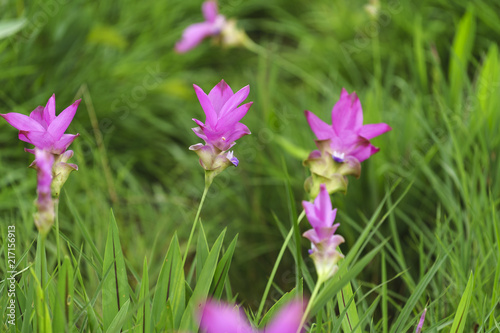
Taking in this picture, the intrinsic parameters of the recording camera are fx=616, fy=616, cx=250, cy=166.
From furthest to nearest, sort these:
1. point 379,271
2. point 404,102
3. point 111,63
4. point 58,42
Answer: point 111,63
point 58,42
point 404,102
point 379,271

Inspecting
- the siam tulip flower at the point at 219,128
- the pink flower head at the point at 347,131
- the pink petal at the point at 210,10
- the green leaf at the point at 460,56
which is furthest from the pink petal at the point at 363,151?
the pink petal at the point at 210,10

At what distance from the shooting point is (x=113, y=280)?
64 centimetres

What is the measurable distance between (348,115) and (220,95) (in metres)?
0.13

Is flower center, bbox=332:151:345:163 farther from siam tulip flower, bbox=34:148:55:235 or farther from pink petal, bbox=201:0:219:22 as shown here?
pink petal, bbox=201:0:219:22

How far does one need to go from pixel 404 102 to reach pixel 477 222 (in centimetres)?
63

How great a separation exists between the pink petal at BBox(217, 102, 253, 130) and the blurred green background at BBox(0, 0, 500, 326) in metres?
0.33

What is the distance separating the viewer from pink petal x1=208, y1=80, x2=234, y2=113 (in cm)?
60

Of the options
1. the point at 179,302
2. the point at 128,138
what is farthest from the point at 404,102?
the point at 179,302

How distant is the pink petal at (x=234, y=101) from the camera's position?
1.88ft

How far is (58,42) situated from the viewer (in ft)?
5.16

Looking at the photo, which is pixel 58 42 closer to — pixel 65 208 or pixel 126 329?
pixel 65 208

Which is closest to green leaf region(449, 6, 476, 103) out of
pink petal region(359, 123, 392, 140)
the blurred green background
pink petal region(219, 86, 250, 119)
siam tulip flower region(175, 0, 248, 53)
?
the blurred green background

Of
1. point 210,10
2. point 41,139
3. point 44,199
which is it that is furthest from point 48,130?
point 210,10

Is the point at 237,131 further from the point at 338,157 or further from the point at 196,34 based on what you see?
the point at 196,34
